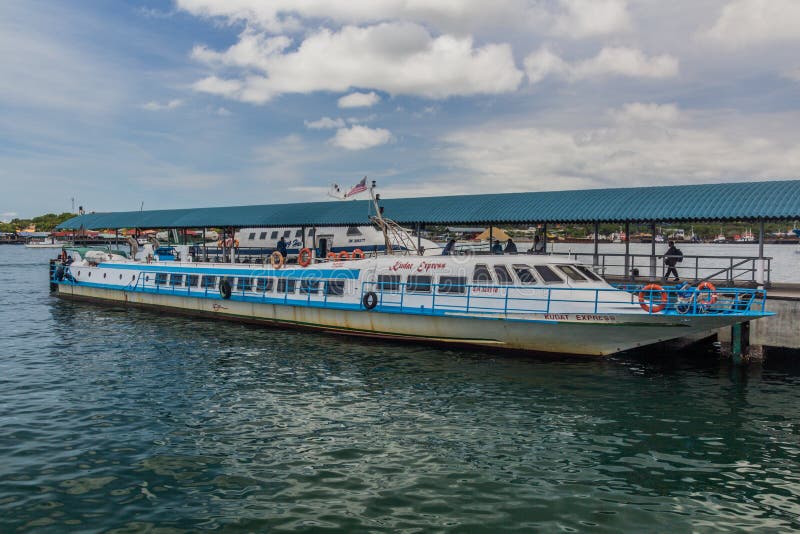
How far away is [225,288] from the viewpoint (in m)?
31.5

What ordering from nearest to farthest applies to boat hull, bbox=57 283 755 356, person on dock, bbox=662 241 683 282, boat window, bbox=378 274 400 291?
boat hull, bbox=57 283 755 356 → boat window, bbox=378 274 400 291 → person on dock, bbox=662 241 683 282

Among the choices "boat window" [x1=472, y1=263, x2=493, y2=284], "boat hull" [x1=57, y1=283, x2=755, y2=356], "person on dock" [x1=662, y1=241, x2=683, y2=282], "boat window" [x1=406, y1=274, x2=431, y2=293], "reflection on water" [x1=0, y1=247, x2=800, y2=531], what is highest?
"person on dock" [x1=662, y1=241, x2=683, y2=282]

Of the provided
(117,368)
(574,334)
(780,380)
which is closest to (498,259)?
(574,334)

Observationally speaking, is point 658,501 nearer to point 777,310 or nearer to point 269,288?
point 777,310

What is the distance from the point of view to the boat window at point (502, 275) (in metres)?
22.6

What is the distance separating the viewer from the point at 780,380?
18656 millimetres

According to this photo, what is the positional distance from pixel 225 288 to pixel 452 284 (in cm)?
1457

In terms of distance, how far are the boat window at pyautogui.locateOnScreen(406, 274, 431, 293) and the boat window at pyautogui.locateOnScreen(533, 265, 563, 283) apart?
188 inches

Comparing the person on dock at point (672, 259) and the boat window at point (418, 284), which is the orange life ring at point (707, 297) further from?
the boat window at point (418, 284)

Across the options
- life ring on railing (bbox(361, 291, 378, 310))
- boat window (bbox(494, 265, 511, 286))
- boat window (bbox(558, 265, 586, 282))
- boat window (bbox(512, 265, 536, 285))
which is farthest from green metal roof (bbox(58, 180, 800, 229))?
life ring on railing (bbox(361, 291, 378, 310))

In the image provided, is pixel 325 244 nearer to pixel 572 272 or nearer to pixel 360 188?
pixel 360 188

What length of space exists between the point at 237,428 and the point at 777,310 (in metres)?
19.9

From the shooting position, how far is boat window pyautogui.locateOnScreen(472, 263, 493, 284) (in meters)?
23.0

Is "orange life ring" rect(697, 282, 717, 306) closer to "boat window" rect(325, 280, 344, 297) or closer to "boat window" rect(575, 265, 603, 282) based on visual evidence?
"boat window" rect(575, 265, 603, 282)
